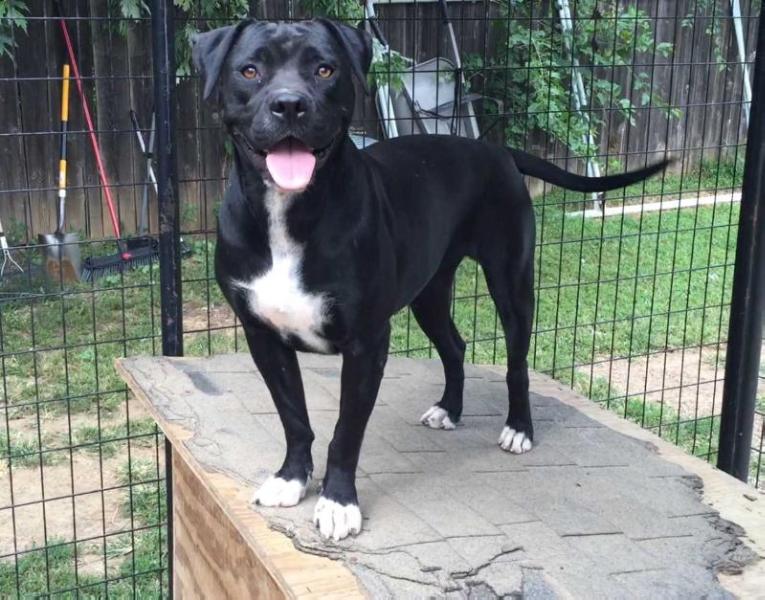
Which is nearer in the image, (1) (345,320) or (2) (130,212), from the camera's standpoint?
(1) (345,320)

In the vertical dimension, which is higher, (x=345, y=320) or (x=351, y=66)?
(x=351, y=66)

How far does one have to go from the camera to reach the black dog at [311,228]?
1916 millimetres

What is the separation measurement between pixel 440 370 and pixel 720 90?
19.0 ft

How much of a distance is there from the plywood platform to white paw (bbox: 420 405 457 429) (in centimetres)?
3

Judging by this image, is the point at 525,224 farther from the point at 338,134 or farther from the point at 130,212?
the point at 130,212

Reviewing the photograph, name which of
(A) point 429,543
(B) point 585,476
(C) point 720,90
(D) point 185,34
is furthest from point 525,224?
(C) point 720,90

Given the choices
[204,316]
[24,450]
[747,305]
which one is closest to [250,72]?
[747,305]

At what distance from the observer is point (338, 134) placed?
6.54ft

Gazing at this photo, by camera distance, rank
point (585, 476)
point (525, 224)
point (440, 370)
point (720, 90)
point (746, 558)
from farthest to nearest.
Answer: point (720, 90) < point (440, 370) < point (525, 224) < point (585, 476) < point (746, 558)

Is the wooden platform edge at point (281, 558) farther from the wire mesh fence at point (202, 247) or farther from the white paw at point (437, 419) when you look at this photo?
the wire mesh fence at point (202, 247)

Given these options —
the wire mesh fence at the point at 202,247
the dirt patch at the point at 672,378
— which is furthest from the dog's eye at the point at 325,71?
the dirt patch at the point at 672,378

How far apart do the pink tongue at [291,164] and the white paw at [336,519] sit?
2.29 feet

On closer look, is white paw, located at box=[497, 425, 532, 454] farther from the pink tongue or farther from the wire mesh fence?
the pink tongue

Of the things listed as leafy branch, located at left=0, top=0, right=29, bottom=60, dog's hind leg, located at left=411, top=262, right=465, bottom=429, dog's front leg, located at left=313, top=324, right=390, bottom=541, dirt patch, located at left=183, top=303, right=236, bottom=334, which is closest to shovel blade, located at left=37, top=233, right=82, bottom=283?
dirt patch, located at left=183, top=303, right=236, bottom=334
